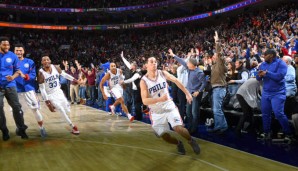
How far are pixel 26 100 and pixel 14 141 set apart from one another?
1.07 meters

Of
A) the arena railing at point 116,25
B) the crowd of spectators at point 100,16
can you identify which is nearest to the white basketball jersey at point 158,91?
the arena railing at point 116,25

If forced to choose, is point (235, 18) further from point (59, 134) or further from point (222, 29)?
point (59, 134)

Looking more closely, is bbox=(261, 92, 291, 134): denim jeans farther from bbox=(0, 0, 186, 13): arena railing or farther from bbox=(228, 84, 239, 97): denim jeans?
bbox=(0, 0, 186, 13): arena railing

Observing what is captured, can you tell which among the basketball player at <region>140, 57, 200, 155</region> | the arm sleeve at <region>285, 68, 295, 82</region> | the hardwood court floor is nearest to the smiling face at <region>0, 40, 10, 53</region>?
the hardwood court floor

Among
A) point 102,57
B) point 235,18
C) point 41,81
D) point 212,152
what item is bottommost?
point 212,152

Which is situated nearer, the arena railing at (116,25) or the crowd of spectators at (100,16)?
the arena railing at (116,25)

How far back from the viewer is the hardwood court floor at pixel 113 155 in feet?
16.0

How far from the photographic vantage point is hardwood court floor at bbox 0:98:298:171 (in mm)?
4867

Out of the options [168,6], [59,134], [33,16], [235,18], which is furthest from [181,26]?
[59,134]

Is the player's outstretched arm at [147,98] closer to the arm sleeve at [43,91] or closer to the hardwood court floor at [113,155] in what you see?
the hardwood court floor at [113,155]

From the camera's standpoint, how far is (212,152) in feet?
19.0

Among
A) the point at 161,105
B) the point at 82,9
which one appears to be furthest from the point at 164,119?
the point at 82,9

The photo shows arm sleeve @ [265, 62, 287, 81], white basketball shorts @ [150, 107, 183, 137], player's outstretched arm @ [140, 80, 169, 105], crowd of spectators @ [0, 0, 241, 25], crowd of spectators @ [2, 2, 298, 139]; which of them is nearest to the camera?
player's outstretched arm @ [140, 80, 169, 105]

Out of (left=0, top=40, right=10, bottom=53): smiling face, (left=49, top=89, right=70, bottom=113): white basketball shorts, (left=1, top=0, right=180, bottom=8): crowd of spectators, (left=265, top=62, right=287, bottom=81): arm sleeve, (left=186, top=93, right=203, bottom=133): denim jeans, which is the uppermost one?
(left=1, top=0, right=180, bottom=8): crowd of spectators
